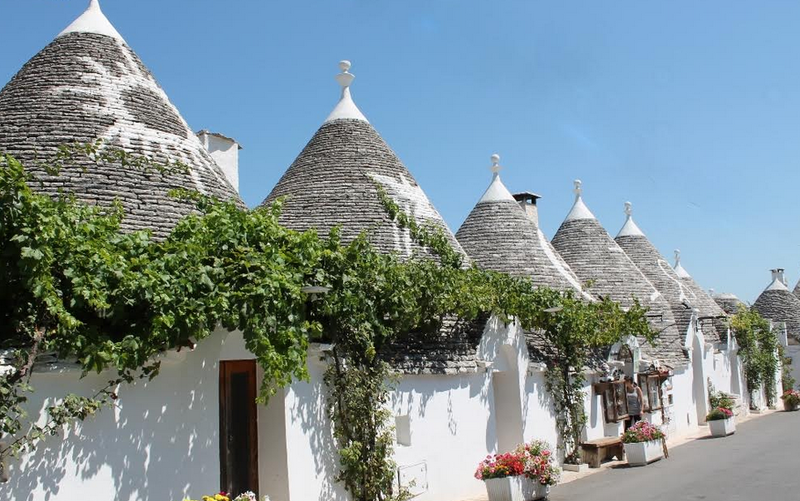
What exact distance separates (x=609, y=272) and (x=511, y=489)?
38.2 feet

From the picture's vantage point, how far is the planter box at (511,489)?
11.1 metres

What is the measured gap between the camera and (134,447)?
7.13 meters

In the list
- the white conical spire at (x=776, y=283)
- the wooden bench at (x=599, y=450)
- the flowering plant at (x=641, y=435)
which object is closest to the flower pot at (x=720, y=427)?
the flowering plant at (x=641, y=435)

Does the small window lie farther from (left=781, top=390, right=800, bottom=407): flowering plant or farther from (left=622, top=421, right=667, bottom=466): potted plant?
(left=781, top=390, right=800, bottom=407): flowering plant

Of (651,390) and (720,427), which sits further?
(720,427)

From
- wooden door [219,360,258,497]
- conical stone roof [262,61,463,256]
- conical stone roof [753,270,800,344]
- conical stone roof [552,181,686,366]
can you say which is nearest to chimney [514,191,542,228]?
conical stone roof [552,181,686,366]

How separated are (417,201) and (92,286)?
842 centimetres

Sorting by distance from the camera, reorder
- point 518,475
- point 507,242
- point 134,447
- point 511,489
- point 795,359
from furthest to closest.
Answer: point 795,359, point 507,242, point 518,475, point 511,489, point 134,447

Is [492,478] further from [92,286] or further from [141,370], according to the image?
[92,286]

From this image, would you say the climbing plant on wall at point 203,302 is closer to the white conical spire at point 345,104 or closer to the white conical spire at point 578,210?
the white conical spire at point 345,104

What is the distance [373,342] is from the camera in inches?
408

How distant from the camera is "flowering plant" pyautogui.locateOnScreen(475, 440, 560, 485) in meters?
11.3

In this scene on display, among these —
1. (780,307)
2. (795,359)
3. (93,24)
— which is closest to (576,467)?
(93,24)

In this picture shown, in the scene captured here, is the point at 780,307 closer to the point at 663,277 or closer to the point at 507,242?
the point at 663,277
